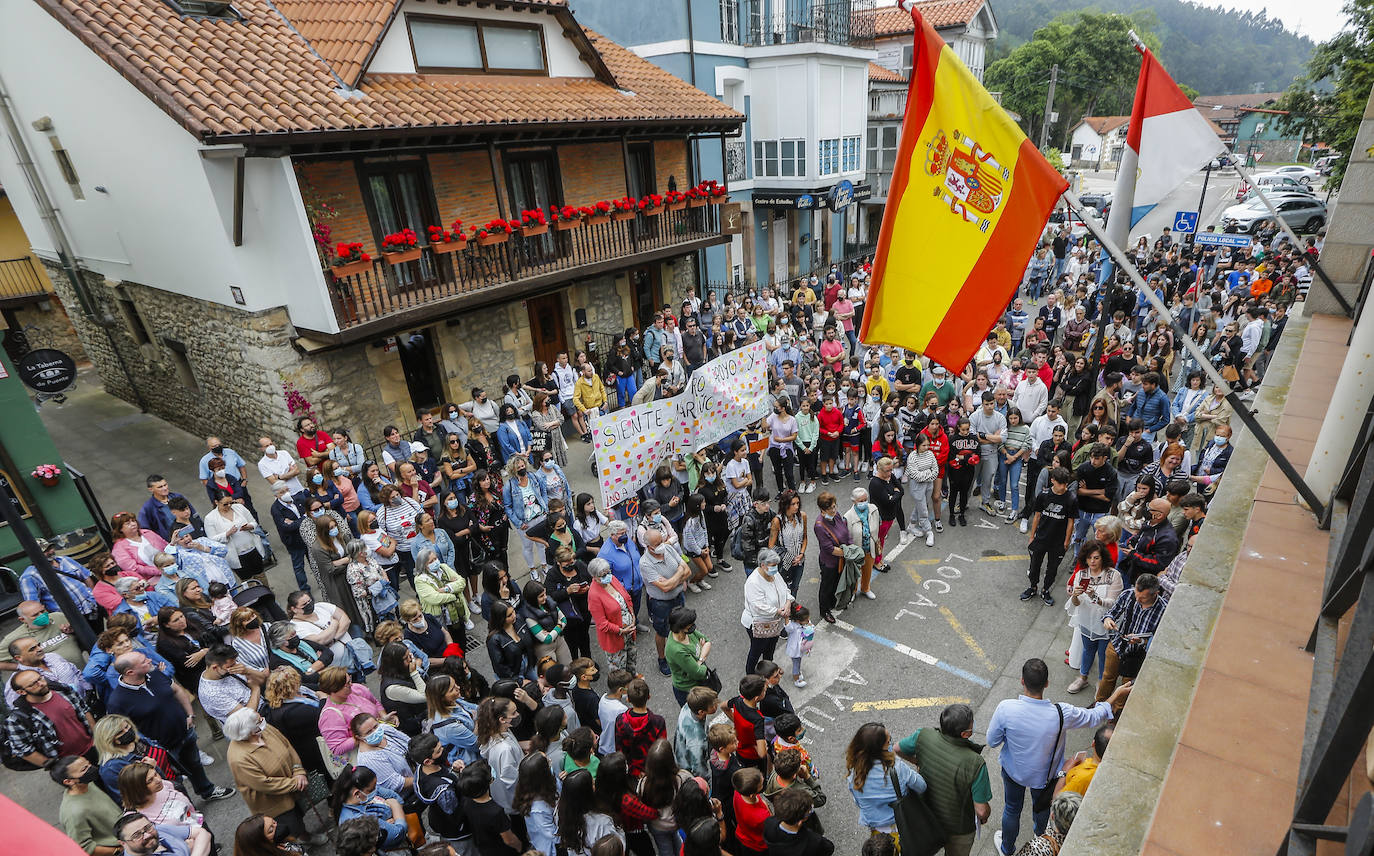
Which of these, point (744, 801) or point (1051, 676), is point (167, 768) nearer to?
point (744, 801)

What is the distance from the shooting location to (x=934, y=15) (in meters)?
36.5

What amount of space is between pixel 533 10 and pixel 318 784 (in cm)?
1453

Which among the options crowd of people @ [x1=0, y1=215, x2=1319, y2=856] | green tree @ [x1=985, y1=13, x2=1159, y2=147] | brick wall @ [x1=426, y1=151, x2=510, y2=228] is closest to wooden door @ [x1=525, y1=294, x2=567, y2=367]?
brick wall @ [x1=426, y1=151, x2=510, y2=228]

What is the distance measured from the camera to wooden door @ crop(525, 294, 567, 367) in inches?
601

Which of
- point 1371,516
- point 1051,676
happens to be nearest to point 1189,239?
point 1051,676

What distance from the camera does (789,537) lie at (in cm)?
777

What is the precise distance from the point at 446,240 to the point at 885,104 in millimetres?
24930

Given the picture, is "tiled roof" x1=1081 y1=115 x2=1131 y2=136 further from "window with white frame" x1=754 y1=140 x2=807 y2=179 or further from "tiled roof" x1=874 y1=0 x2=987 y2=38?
"window with white frame" x1=754 y1=140 x2=807 y2=179

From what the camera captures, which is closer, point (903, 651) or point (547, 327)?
point (903, 651)

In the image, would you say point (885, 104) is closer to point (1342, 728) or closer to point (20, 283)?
point (20, 283)

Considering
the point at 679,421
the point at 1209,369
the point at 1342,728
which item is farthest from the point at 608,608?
the point at 1342,728

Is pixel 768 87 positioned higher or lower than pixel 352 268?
higher

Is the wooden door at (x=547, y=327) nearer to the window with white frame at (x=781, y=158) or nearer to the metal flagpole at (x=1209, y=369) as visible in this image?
the window with white frame at (x=781, y=158)

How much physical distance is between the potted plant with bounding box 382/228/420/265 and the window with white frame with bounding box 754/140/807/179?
15662mm
